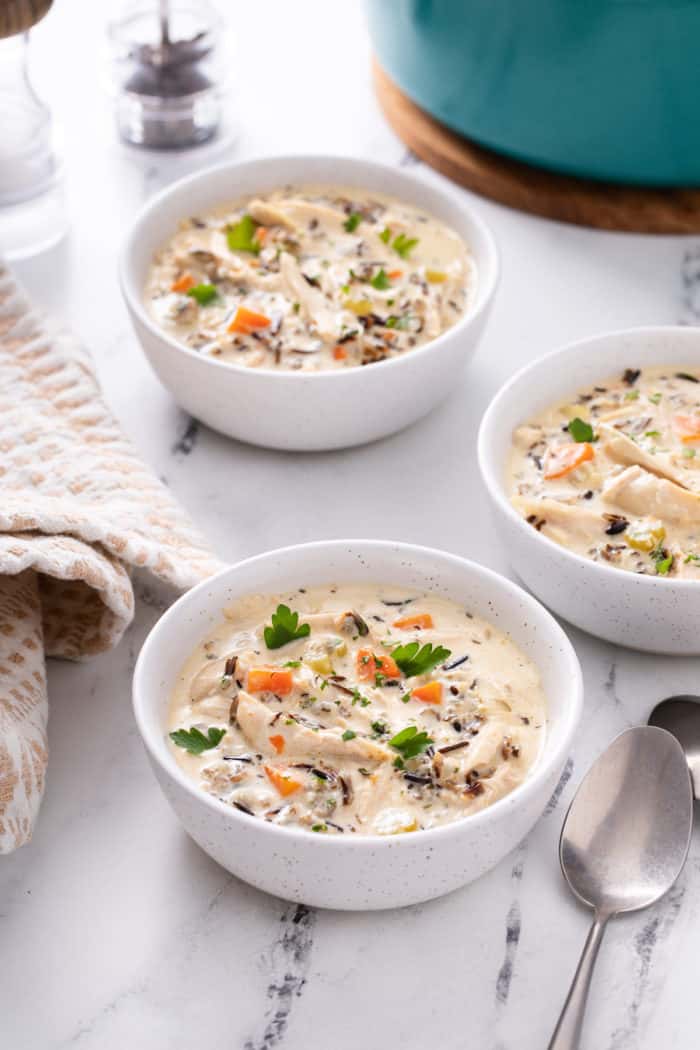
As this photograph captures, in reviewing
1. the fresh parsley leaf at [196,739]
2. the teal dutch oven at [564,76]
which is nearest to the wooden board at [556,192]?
the teal dutch oven at [564,76]

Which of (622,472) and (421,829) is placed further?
(622,472)

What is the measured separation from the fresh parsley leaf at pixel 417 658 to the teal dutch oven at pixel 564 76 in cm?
138

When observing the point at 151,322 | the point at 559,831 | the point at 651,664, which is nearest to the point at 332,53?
the point at 151,322

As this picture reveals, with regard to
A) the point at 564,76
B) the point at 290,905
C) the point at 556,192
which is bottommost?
the point at 290,905

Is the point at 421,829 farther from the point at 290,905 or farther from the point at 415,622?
the point at 415,622

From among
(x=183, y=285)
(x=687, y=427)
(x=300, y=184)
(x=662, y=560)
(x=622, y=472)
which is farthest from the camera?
(x=300, y=184)

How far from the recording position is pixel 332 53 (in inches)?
148

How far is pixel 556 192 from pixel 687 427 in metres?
0.97

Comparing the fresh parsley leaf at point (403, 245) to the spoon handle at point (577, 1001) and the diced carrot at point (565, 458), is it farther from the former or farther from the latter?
the spoon handle at point (577, 1001)

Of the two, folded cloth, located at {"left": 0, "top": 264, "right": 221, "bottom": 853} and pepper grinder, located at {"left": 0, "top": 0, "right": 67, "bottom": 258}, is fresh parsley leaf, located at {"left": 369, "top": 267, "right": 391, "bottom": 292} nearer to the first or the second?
folded cloth, located at {"left": 0, "top": 264, "right": 221, "bottom": 853}

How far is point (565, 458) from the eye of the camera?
7.45ft

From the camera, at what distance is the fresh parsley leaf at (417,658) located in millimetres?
1896

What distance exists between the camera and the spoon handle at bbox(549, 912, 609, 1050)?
1.58 metres

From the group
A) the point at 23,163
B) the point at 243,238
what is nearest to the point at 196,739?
the point at 243,238
